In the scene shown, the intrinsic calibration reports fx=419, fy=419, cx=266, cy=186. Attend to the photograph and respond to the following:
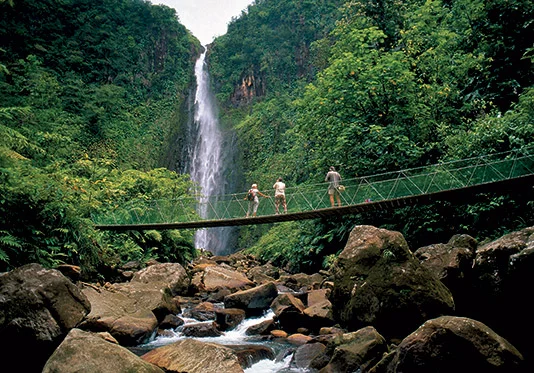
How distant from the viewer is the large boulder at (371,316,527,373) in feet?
13.7

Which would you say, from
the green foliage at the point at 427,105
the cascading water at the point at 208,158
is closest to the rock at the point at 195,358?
the green foliage at the point at 427,105

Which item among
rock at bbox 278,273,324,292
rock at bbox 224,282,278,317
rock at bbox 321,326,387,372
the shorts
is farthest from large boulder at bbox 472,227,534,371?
rock at bbox 278,273,324,292

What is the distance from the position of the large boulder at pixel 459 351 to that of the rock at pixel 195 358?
1.86m

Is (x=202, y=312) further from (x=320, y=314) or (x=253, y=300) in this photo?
(x=320, y=314)

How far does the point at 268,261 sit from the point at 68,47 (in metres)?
23.4

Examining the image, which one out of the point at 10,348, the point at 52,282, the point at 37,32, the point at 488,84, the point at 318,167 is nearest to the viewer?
the point at 10,348

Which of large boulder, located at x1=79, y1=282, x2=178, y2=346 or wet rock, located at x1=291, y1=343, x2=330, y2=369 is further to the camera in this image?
large boulder, located at x1=79, y1=282, x2=178, y2=346

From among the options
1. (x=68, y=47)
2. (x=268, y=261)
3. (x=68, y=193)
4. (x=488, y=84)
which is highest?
(x=68, y=47)

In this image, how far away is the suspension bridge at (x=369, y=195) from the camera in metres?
8.56

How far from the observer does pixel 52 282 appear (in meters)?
5.39

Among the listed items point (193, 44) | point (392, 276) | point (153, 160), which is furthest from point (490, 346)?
point (193, 44)

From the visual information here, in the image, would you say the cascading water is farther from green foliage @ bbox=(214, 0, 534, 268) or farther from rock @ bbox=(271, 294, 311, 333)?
rock @ bbox=(271, 294, 311, 333)

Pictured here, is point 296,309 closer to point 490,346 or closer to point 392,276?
point 392,276

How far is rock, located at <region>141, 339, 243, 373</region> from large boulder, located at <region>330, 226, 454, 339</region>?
104 inches
